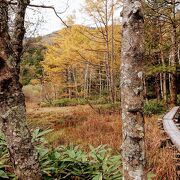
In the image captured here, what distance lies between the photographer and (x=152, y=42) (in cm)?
1292

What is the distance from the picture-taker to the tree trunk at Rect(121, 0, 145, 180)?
1.43m

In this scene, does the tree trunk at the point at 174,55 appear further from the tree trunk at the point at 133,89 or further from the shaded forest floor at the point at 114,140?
the tree trunk at the point at 133,89

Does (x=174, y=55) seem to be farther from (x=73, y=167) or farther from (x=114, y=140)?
(x=73, y=167)

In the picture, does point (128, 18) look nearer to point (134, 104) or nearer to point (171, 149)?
point (134, 104)

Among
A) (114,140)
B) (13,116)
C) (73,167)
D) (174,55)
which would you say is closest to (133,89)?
(13,116)

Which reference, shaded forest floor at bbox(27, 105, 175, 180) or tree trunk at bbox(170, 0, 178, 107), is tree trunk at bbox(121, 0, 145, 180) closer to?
shaded forest floor at bbox(27, 105, 175, 180)

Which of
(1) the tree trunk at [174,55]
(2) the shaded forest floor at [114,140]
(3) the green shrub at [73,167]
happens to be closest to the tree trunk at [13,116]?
(3) the green shrub at [73,167]

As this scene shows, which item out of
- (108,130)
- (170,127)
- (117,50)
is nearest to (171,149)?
(170,127)

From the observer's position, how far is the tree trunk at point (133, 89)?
1.43m

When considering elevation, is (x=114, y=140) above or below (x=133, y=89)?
below

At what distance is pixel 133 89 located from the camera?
1.44m

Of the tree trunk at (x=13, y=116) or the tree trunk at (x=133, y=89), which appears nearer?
the tree trunk at (x=133, y=89)

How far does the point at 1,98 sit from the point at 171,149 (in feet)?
13.6

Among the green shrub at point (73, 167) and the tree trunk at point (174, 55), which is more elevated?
the tree trunk at point (174, 55)
